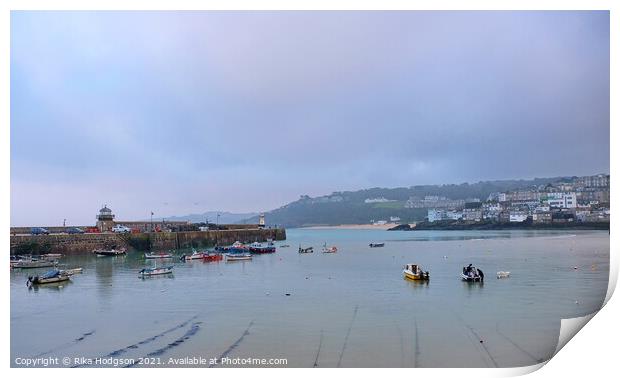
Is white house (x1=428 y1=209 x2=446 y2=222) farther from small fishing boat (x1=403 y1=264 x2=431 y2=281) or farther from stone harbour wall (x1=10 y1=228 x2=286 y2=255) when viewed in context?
small fishing boat (x1=403 y1=264 x2=431 y2=281)

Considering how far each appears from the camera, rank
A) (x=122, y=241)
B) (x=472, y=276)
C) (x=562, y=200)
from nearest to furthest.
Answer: (x=472, y=276) → (x=122, y=241) → (x=562, y=200)

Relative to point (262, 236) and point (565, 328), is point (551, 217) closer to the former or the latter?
point (262, 236)

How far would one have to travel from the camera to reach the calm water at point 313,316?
10.5 m

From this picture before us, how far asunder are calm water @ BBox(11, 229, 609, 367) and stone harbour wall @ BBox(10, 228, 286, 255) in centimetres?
1015

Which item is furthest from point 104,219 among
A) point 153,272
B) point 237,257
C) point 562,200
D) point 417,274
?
point 562,200

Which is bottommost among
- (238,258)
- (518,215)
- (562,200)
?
(238,258)

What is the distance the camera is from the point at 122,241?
39.4 m

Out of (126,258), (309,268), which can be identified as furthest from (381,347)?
(126,258)

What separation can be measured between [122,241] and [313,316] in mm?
28765

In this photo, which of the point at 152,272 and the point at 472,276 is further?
the point at 152,272

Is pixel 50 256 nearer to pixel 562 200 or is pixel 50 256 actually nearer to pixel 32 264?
pixel 32 264

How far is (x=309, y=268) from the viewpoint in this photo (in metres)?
27.9

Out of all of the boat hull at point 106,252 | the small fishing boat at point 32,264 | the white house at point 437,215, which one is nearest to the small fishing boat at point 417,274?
the small fishing boat at point 32,264

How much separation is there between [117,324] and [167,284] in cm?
790
